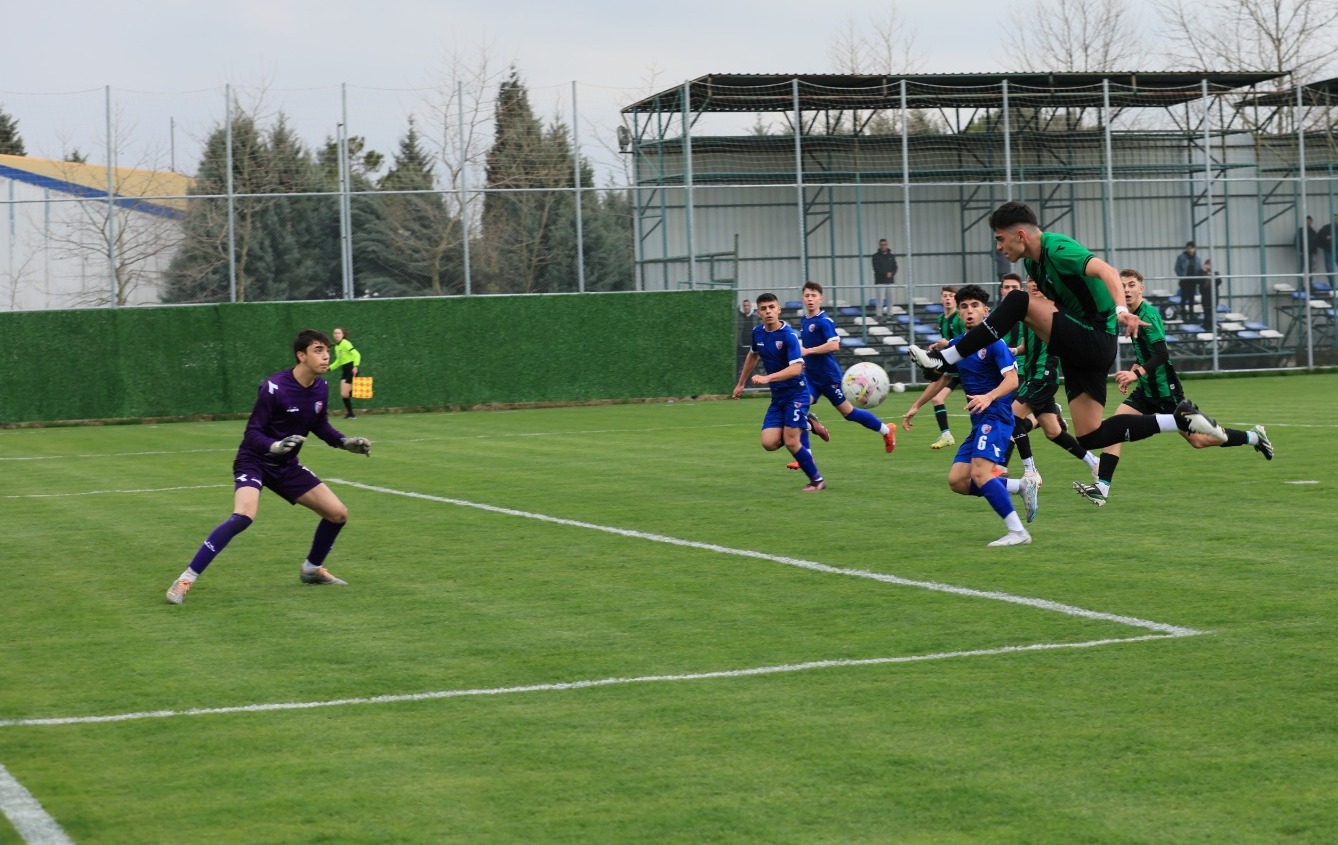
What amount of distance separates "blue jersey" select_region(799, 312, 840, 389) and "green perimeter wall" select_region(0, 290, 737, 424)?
17.3 metres

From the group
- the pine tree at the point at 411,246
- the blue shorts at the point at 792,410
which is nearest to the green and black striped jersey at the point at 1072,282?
the blue shorts at the point at 792,410

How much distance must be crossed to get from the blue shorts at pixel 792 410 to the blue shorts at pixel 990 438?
3.98 meters

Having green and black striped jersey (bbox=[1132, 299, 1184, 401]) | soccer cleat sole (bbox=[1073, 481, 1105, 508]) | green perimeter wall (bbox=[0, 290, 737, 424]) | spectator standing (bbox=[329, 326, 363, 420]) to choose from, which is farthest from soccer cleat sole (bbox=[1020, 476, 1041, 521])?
green perimeter wall (bbox=[0, 290, 737, 424])

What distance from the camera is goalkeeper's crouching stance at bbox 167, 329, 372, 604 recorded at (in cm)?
1011

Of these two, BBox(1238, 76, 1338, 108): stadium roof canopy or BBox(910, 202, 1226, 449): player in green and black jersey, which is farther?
BBox(1238, 76, 1338, 108): stadium roof canopy

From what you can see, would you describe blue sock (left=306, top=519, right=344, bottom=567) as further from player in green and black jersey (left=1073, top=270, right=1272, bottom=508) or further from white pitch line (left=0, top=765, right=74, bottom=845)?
player in green and black jersey (left=1073, top=270, right=1272, bottom=508)

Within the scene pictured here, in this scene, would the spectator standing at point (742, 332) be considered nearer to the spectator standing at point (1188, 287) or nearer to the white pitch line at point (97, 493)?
→ the spectator standing at point (1188, 287)

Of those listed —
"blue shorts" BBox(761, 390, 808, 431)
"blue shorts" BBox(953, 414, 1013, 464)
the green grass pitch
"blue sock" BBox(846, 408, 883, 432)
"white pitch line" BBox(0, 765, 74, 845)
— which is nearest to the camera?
"white pitch line" BBox(0, 765, 74, 845)

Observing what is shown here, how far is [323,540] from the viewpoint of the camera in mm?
10453

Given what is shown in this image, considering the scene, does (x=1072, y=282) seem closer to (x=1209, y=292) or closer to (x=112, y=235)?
(x=112, y=235)

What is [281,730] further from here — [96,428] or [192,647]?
[96,428]

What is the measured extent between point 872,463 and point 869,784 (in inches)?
506

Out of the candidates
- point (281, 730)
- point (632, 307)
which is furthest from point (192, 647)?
point (632, 307)

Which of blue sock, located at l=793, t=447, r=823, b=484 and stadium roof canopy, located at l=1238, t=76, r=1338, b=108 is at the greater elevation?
stadium roof canopy, located at l=1238, t=76, r=1338, b=108
